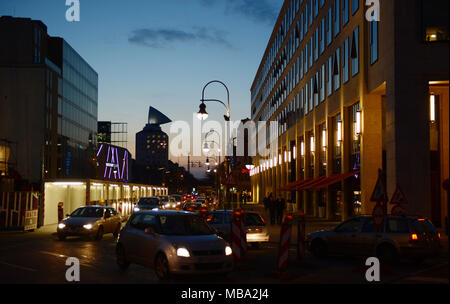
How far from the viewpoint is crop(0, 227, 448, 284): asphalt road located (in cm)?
1274

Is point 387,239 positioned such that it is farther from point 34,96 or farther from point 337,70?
point 34,96

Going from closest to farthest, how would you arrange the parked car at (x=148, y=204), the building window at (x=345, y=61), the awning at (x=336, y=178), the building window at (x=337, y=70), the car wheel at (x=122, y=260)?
1. the car wheel at (x=122, y=260)
2. the awning at (x=336, y=178)
3. the building window at (x=345, y=61)
4. the parked car at (x=148, y=204)
5. the building window at (x=337, y=70)

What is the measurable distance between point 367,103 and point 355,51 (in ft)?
12.6

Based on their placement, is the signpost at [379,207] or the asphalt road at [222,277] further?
the signpost at [379,207]

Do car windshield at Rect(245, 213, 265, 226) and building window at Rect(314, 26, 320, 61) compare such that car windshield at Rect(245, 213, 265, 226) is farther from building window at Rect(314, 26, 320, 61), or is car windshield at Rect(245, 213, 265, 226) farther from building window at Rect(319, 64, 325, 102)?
building window at Rect(314, 26, 320, 61)

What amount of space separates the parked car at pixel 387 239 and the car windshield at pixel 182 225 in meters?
4.89

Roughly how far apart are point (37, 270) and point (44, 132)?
5949cm

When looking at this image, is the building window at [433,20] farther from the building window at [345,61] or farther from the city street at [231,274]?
the city street at [231,274]

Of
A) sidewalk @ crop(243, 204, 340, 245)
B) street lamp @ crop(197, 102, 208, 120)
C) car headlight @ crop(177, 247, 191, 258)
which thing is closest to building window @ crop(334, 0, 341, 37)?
sidewalk @ crop(243, 204, 340, 245)

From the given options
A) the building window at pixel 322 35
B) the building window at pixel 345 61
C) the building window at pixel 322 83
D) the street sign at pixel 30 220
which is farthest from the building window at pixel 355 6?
the street sign at pixel 30 220

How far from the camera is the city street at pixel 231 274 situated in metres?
12.7

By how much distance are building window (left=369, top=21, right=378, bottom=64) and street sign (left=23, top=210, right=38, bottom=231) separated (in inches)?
807

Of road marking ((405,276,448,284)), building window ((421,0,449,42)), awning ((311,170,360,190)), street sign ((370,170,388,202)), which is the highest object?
building window ((421,0,449,42))
